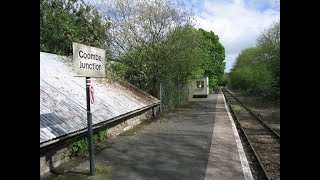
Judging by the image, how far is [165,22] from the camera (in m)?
22.8

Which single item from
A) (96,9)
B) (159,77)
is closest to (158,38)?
(159,77)

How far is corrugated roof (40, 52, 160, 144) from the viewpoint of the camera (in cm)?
829

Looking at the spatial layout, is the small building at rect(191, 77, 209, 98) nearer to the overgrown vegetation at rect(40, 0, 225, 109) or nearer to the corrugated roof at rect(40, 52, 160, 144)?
the overgrown vegetation at rect(40, 0, 225, 109)

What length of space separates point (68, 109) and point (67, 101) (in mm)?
730

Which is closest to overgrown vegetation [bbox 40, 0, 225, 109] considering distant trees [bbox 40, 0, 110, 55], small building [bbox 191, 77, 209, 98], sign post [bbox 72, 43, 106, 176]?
distant trees [bbox 40, 0, 110, 55]

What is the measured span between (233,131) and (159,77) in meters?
9.37

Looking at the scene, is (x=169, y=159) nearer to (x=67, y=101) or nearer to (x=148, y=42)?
(x=67, y=101)

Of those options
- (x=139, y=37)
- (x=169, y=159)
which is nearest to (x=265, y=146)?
(x=169, y=159)

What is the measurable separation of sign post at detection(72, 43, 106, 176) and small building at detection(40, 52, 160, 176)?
495mm

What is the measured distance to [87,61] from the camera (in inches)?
289

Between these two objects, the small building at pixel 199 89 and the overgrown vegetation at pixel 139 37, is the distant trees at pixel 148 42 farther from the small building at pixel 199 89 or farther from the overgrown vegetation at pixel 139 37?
the small building at pixel 199 89
